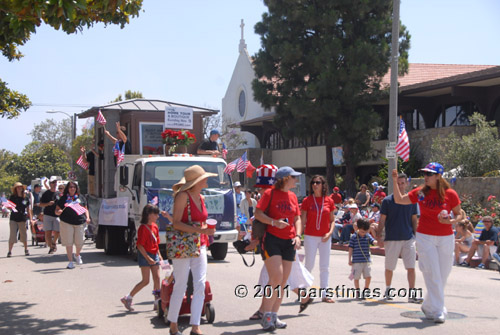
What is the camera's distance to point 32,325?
810cm

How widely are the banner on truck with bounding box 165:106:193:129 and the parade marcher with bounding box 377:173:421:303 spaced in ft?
25.2

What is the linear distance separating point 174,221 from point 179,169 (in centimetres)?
764

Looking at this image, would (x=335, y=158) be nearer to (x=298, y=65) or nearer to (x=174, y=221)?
(x=298, y=65)

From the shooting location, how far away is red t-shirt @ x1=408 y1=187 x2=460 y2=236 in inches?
309

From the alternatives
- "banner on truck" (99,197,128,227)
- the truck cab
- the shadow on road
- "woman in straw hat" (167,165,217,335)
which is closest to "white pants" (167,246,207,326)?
"woman in straw hat" (167,165,217,335)

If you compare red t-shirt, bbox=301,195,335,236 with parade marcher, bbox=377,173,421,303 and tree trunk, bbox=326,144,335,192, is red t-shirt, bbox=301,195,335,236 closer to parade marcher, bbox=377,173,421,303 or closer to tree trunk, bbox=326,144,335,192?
parade marcher, bbox=377,173,421,303

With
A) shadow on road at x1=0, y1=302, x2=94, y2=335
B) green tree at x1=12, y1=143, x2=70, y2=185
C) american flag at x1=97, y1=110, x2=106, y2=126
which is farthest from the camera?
green tree at x1=12, y1=143, x2=70, y2=185

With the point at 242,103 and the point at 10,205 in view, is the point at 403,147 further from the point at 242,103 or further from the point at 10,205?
the point at 242,103

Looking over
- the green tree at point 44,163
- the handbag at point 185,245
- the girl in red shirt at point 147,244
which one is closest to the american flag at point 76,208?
the girl in red shirt at point 147,244

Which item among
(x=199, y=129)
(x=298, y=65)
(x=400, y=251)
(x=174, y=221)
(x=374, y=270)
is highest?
(x=298, y=65)

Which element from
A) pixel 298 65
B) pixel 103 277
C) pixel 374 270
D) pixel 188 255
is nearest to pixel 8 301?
pixel 103 277

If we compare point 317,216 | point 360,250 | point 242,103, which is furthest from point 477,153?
point 242,103

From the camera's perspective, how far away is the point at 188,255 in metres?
6.84

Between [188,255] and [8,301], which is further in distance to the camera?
[8,301]
